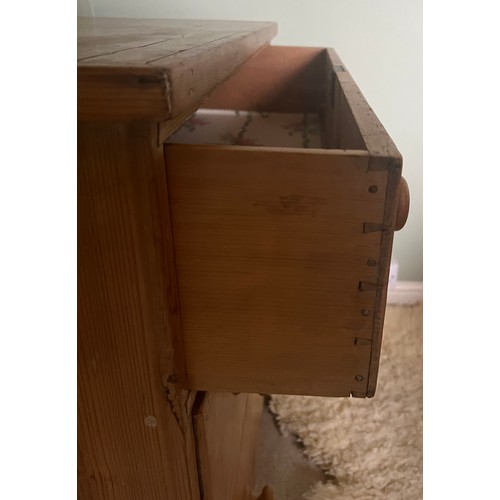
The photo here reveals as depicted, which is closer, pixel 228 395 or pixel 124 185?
pixel 124 185

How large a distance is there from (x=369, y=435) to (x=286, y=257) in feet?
2.72

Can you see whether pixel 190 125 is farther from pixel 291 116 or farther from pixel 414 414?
pixel 414 414

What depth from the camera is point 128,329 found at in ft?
1.48

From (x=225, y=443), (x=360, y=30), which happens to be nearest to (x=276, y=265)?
(x=225, y=443)

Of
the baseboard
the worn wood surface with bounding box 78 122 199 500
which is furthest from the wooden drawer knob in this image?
the baseboard

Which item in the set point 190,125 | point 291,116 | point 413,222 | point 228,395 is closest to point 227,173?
point 228,395

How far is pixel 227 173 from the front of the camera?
0.40m

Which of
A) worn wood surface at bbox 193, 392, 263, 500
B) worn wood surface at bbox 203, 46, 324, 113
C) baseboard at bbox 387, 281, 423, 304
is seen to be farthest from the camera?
baseboard at bbox 387, 281, 423, 304

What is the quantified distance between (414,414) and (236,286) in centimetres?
90

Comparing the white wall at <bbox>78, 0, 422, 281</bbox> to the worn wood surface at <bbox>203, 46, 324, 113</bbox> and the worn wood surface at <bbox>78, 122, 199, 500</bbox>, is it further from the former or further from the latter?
the worn wood surface at <bbox>78, 122, 199, 500</bbox>

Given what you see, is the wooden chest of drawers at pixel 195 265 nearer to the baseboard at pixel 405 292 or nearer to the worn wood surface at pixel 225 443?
the worn wood surface at pixel 225 443

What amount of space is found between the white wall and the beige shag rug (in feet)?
2.17

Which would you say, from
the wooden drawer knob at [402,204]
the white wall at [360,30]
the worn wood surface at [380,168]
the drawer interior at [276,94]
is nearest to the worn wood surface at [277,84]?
the drawer interior at [276,94]

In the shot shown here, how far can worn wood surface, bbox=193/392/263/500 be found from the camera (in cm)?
54
